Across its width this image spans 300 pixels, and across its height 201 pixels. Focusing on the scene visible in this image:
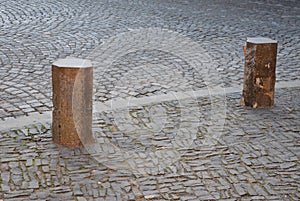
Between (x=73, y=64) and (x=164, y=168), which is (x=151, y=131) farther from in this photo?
(x=73, y=64)

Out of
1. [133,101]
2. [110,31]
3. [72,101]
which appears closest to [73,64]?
[72,101]

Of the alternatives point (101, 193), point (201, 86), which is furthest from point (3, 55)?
point (101, 193)

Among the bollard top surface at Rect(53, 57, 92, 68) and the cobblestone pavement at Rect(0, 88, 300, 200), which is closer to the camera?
the cobblestone pavement at Rect(0, 88, 300, 200)

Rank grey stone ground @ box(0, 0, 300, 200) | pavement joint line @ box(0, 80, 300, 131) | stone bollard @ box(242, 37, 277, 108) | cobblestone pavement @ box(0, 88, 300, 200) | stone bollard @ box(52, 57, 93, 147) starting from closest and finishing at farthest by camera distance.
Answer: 1. cobblestone pavement @ box(0, 88, 300, 200)
2. grey stone ground @ box(0, 0, 300, 200)
3. stone bollard @ box(52, 57, 93, 147)
4. pavement joint line @ box(0, 80, 300, 131)
5. stone bollard @ box(242, 37, 277, 108)

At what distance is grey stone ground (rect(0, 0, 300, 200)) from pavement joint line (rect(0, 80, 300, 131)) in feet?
0.31

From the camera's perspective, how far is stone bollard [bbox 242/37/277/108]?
6.61 meters

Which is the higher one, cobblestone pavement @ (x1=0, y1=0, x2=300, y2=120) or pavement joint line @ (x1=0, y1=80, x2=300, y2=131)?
cobblestone pavement @ (x1=0, y1=0, x2=300, y2=120)

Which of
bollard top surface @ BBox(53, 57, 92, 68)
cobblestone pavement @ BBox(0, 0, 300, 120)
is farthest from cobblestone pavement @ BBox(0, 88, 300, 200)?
cobblestone pavement @ BBox(0, 0, 300, 120)

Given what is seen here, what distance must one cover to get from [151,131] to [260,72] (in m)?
1.55

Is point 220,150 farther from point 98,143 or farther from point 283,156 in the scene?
point 98,143

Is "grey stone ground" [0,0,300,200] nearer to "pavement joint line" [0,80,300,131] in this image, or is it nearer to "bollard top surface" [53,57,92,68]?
"pavement joint line" [0,80,300,131]

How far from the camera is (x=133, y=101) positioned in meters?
6.91

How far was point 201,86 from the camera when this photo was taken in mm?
7645

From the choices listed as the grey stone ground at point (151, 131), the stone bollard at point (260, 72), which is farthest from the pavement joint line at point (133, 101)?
the stone bollard at point (260, 72)
